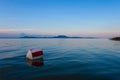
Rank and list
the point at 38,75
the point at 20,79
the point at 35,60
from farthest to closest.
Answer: the point at 35,60
the point at 38,75
the point at 20,79

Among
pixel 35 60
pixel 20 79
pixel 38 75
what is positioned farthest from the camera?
pixel 35 60

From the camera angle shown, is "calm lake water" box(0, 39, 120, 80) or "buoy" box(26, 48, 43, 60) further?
"buoy" box(26, 48, 43, 60)

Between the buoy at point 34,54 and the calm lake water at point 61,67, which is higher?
the buoy at point 34,54

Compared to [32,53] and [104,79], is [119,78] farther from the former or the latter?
[32,53]

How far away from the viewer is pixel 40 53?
15.8 m

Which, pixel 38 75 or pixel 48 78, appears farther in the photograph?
pixel 38 75

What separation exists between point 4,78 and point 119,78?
7.99 meters

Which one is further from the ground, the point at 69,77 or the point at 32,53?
the point at 32,53

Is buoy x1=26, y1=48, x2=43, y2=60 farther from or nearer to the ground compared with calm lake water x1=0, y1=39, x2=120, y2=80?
farther from the ground

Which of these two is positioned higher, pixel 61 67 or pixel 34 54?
pixel 34 54

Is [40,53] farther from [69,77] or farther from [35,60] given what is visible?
[69,77]

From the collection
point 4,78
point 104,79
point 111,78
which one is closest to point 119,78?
Answer: point 111,78

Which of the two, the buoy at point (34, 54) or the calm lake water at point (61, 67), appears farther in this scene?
the buoy at point (34, 54)

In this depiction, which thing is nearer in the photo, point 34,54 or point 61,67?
point 61,67
